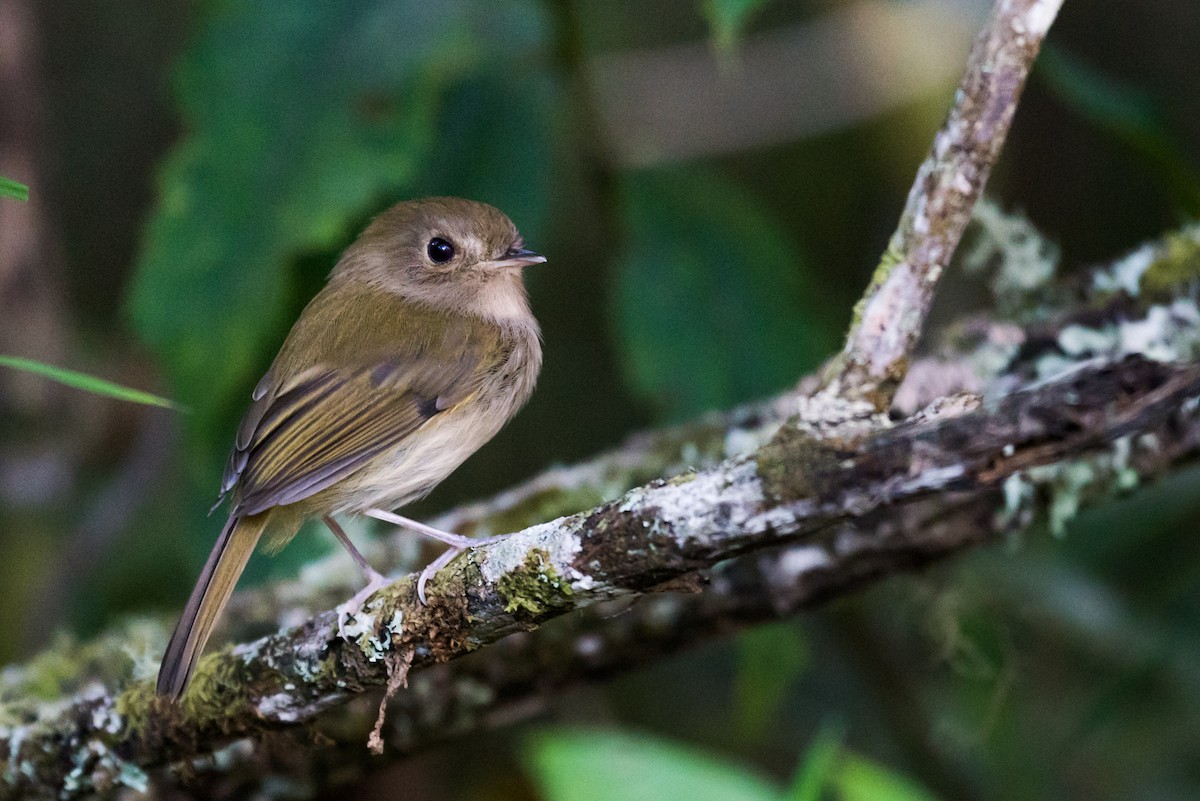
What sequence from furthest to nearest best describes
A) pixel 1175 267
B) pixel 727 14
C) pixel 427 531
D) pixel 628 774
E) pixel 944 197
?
pixel 1175 267
pixel 427 531
pixel 727 14
pixel 944 197
pixel 628 774

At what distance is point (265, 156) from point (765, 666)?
1725 mm

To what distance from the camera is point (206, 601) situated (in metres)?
2.36

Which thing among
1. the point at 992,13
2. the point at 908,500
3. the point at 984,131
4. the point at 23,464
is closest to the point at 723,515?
the point at 908,500

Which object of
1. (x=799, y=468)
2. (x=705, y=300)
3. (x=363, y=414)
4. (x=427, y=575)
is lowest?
(x=799, y=468)

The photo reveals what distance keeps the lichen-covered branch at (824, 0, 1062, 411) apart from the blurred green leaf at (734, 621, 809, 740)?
1414 mm

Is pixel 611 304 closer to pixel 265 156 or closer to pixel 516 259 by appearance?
pixel 516 259

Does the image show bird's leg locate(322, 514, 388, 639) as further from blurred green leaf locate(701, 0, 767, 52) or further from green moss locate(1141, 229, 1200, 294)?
green moss locate(1141, 229, 1200, 294)

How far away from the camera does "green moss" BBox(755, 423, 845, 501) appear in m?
1.63

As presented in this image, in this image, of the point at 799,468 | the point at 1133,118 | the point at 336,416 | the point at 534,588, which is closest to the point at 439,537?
the point at 336,416

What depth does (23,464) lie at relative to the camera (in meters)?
4.57

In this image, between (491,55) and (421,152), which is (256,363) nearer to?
(421,152)

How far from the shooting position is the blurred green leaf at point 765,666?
10.7ft

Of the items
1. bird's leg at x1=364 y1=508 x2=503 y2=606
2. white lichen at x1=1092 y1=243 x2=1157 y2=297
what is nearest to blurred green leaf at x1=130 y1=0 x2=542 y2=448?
bird's leg at x1=364 y1=508 x2=503 y2=606

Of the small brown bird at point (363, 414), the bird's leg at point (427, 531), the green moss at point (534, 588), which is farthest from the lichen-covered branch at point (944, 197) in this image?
the small brown bird at point (363, 414)
